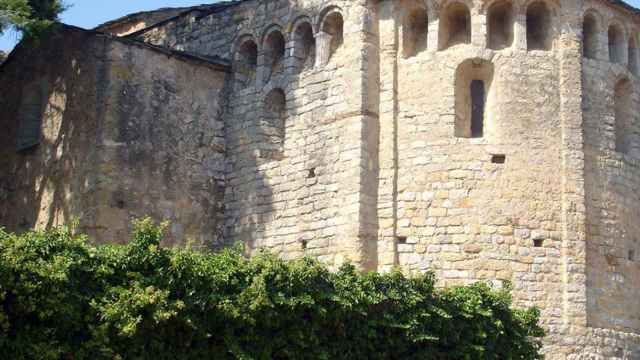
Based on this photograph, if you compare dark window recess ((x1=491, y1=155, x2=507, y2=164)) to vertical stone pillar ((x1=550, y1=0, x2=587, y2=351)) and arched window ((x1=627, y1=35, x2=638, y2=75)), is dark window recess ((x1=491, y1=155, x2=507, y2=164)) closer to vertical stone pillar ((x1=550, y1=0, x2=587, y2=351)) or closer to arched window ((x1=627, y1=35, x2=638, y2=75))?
vertical stone pillar ((x1=550, y1=0, x2=587, y2=351))

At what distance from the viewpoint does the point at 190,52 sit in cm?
2419

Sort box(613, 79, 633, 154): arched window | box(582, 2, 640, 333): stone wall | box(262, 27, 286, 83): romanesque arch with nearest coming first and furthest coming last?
box(582, 2, 640, 333): stone wall < box(613, 79, 633, 154): arched window < box(262, 27, 286, 83): romanesque arch

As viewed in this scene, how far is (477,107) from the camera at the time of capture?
2144 centimetres

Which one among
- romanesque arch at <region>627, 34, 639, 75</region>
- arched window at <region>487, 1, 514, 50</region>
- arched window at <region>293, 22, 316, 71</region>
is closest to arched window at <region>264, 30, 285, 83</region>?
arched window at <region>293, 22, 316, 71</region>

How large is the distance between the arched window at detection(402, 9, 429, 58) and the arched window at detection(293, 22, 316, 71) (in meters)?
1.85

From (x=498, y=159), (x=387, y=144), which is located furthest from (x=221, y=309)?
(x=498, y=159)

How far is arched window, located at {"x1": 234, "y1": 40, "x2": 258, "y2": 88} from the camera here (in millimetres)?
23344

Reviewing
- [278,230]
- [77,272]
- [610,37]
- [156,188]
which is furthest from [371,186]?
[77,272]

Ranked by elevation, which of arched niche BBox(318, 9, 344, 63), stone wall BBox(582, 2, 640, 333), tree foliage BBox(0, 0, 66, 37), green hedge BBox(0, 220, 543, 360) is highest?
arched niche BBox(318, 9, 344, 63)

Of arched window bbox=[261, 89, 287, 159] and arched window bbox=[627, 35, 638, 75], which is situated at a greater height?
arched window bbox=[627, 35, 638, 75]

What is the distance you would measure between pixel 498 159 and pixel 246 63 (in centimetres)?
564

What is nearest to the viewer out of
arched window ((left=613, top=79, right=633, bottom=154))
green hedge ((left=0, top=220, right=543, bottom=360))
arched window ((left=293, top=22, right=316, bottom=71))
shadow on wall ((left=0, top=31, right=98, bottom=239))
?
green hedge ((left=0, top=220, right=543, bottom=360))

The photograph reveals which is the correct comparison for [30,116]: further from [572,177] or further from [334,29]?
[572,177]

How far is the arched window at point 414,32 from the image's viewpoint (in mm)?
21406
